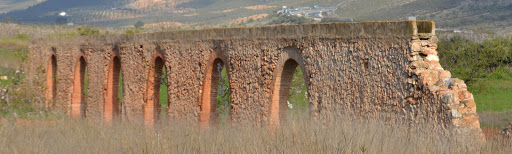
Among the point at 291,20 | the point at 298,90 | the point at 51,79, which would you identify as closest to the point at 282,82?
the point at 298,90

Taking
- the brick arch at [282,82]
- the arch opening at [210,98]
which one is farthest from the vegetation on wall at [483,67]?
the brick arch at [282,82]

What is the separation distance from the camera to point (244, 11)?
58.8 m

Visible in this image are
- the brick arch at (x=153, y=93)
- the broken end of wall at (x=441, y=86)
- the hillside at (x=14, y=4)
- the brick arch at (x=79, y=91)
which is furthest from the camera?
the hillside at (x=14, y=4)

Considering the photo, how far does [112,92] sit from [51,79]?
511 centimetres

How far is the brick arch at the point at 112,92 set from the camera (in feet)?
56.5

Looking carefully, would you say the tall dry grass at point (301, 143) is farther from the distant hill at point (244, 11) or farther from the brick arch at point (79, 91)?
the distant hill at point (244, 11)

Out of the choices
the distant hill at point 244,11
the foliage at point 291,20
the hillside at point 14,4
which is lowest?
the foliage at point 291,20

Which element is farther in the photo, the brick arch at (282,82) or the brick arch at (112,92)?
the brick arch at (112,92)

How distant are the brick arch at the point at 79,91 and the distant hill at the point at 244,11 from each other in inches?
345

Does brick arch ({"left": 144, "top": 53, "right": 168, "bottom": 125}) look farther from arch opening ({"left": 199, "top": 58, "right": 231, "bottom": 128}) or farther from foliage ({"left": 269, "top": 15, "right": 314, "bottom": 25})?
foliage ({"left": 269, "top": 15, "right": 314, "bottom": 25})

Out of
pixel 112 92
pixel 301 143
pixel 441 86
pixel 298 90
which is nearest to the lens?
pixel 301 143

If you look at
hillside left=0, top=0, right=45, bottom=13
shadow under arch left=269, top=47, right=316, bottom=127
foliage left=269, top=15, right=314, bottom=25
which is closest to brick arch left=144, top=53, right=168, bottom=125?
shadow under arch left=269, top=47, right=316, bottom=127

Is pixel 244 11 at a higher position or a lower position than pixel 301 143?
higher

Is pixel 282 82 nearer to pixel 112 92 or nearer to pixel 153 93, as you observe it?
pixel 153 93
